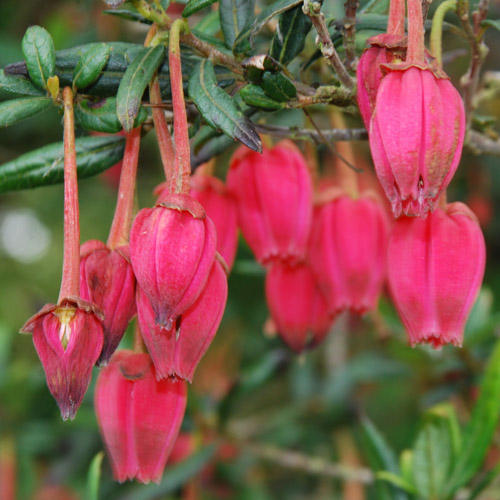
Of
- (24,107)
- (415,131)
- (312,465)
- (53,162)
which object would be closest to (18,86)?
(24,107)

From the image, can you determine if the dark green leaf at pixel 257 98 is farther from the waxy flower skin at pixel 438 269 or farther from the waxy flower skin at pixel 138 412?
the waxy flower skin at pixel 138 412

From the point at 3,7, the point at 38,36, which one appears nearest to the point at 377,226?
the point at 38,36

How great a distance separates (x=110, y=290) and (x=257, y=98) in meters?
0.27

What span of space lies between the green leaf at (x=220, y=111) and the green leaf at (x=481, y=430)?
60cm

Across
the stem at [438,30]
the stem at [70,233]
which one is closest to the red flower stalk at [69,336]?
the stem at [70,233]

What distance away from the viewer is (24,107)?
2.72ft

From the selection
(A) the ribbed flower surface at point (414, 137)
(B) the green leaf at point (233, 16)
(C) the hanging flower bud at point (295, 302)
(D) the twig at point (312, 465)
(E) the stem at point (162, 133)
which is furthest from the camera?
(D) the twig at point (312, 465)

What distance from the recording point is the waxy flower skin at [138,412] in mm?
819

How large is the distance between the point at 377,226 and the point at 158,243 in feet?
1.55

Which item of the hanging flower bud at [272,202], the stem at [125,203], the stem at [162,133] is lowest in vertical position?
the hanging flower bud at [272,202]

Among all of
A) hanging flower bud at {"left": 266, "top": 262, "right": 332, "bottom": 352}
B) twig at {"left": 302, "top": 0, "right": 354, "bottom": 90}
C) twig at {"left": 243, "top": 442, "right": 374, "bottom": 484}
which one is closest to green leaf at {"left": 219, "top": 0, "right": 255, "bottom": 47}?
twig at {"left": 302, "top": 0, "right": 354, "bottom": 90}

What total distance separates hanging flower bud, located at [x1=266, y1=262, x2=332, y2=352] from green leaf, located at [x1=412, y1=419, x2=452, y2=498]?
0.26 meters

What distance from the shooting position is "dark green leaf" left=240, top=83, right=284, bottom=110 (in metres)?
0.84

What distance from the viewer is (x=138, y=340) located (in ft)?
2.85
